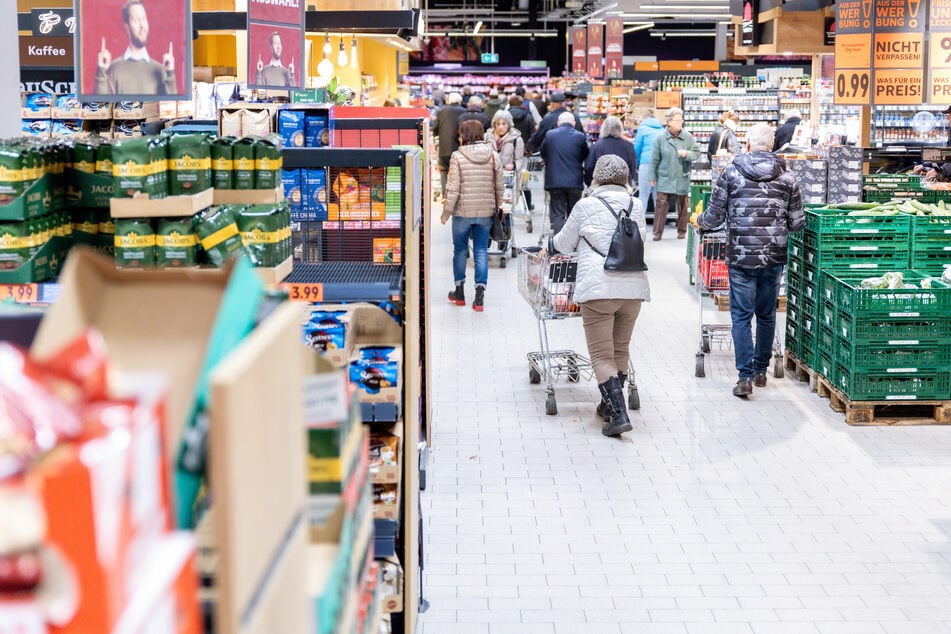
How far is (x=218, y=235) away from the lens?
2977 millimetres

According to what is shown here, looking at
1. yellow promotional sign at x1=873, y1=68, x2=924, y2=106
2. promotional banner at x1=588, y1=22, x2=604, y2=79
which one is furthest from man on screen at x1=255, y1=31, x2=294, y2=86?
promotional banner at x1=588, y1=22, x2=604, y2=79

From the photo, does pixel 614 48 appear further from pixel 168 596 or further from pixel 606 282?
pixel 168 596

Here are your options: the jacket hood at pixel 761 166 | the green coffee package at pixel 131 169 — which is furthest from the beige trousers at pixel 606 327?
the green coffee package at pixel 131 169

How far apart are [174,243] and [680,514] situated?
337cm

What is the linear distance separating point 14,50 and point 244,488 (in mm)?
3661

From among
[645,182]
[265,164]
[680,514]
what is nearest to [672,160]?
[645,182]

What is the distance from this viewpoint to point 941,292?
6.83m

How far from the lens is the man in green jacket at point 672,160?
14484 mm

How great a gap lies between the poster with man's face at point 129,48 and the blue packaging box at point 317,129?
4.94ft

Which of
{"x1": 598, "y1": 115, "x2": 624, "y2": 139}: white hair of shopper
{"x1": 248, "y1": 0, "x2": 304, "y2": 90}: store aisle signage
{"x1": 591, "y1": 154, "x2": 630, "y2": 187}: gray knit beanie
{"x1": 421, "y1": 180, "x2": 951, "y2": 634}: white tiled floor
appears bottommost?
{"x1": 421, "y1": 180, "x2": 951, "y2": 634}: white tiled floor

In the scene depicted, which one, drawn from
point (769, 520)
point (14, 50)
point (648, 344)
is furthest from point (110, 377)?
point (648, 344)

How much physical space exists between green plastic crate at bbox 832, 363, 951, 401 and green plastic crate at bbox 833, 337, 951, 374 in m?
0.03

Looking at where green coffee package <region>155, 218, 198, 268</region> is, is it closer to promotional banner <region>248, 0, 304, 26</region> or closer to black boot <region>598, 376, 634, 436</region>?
black boot <region>598, 376, 634, 436</region>

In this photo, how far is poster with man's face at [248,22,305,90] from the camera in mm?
7613
